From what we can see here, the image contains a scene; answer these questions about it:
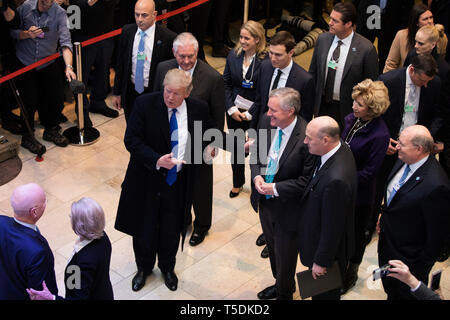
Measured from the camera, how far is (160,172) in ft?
16.4

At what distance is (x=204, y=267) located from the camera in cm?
571

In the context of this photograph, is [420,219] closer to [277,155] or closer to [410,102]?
[277,155]

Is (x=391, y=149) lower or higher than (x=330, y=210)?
lower

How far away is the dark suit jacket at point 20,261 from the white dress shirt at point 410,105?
10.9 ft

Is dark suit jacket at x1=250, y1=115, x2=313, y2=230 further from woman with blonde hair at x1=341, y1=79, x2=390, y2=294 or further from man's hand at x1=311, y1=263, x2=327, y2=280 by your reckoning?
woman with blonde hair at x1=341, y1=79, x2=390, y2=294

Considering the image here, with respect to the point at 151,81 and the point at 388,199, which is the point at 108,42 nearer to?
the point at 151,81

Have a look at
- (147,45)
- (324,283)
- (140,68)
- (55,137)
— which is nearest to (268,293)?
(324,283)

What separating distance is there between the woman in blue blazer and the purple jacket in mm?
1421

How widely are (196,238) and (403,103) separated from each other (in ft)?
7.16

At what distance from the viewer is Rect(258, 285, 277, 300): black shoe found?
536 centimetres

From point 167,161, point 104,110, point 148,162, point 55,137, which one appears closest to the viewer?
point 167,161

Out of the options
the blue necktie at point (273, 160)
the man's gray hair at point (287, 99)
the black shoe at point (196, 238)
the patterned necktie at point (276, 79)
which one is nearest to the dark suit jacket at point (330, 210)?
the blue necktie at point (273, 160)

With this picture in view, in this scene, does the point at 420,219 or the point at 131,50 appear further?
the point at 131,50
